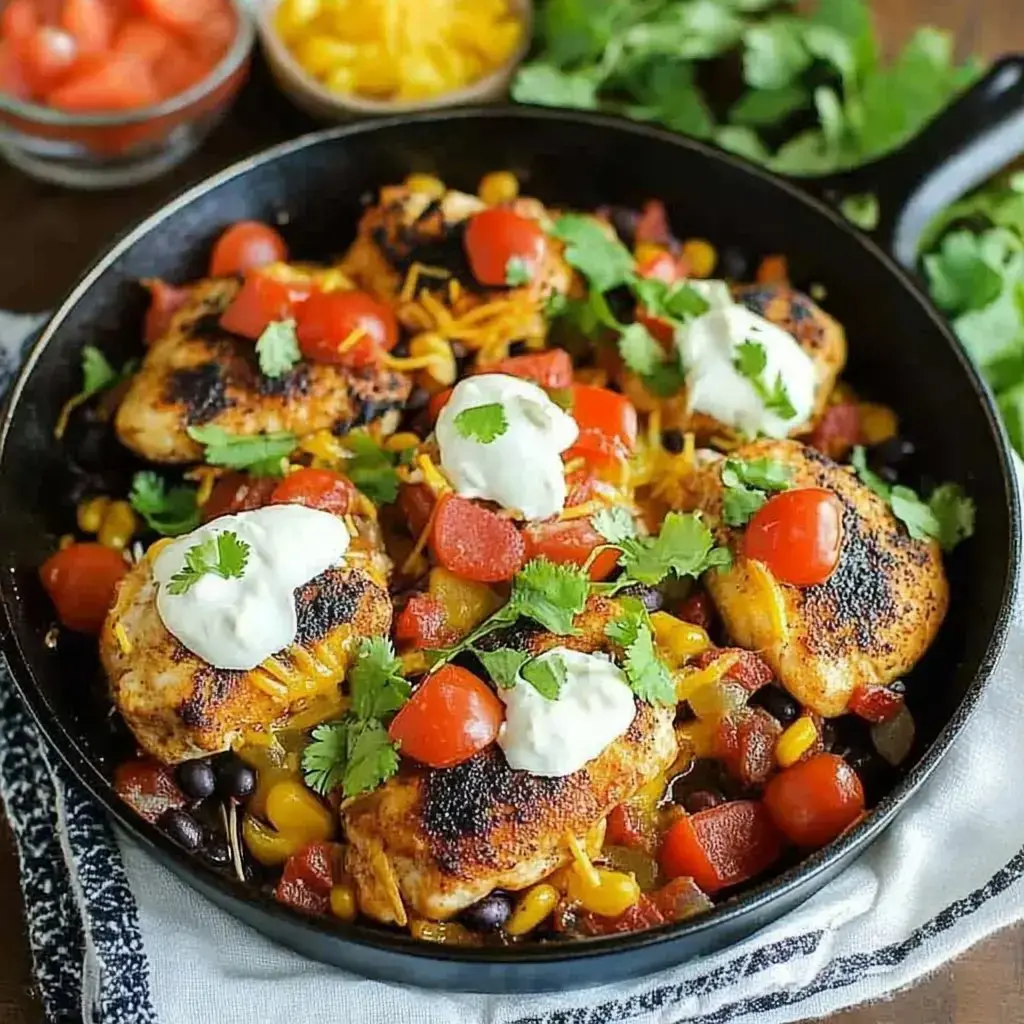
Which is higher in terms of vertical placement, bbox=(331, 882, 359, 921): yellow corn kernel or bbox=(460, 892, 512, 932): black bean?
bbox=(460, 892, 512, 932): black bean

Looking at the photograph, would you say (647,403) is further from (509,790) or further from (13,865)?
(13,865)

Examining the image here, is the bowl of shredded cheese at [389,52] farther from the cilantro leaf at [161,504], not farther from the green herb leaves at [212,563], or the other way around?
the green herb leaves at [212,563]

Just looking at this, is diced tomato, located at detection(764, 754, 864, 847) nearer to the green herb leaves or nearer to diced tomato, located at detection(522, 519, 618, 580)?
diced tomato, located at detection(522, 519, 618, 580)

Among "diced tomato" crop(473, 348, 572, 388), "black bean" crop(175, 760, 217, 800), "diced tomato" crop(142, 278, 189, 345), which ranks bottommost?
"black bean" crop(175, 760, 217, 800)

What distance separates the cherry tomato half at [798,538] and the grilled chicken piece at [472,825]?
1.69ft

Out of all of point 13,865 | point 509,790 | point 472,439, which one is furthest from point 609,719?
point 13,865

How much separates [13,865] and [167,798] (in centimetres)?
53

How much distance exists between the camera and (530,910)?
3.10 meters

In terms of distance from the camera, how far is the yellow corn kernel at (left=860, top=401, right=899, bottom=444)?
406 cm

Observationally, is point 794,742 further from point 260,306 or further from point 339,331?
point 260,306

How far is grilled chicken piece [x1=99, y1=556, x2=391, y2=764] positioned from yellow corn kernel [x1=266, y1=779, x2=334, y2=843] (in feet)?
0.47

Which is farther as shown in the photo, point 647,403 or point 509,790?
point 647,403

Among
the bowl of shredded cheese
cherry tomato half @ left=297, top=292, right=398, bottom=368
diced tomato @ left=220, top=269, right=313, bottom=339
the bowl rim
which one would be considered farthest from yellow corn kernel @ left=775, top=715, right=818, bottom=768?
the bowl rim

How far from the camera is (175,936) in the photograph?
326cm
